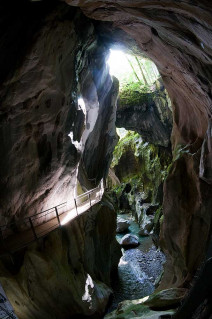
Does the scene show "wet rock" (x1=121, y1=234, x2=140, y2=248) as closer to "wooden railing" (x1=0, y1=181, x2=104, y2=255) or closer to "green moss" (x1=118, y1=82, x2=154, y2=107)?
"wooden railing" (x1=0, y1=181, x2=104, y2=255)

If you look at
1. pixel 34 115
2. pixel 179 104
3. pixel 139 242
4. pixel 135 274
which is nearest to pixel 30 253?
pixel 34 115

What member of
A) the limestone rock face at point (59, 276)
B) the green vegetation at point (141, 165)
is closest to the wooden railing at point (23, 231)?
the limestone rock face at point (59, 276)

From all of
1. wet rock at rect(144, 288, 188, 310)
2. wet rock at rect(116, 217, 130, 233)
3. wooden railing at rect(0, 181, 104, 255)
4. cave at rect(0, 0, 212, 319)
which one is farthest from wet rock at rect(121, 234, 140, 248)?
wet rock at rect(144, 288, 188, 310)

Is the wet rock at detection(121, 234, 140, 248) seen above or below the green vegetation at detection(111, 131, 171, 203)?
below

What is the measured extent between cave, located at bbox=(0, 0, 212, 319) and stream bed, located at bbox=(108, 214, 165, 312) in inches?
77.8

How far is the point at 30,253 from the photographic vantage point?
23.7 ft

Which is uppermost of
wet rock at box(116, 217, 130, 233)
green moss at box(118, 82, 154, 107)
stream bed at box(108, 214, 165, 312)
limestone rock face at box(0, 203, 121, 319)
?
green moss at box(118, 82, 154, 107)

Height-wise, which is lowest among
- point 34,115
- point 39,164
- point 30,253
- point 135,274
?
point 135,274

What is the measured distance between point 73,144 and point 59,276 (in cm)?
513

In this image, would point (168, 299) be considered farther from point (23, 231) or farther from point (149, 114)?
point (149, 114)

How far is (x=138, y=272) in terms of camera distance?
15.1m

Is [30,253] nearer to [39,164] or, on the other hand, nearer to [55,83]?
[39,164]

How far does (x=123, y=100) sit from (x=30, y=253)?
14841mm

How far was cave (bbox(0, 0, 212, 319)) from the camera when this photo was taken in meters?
5.53
